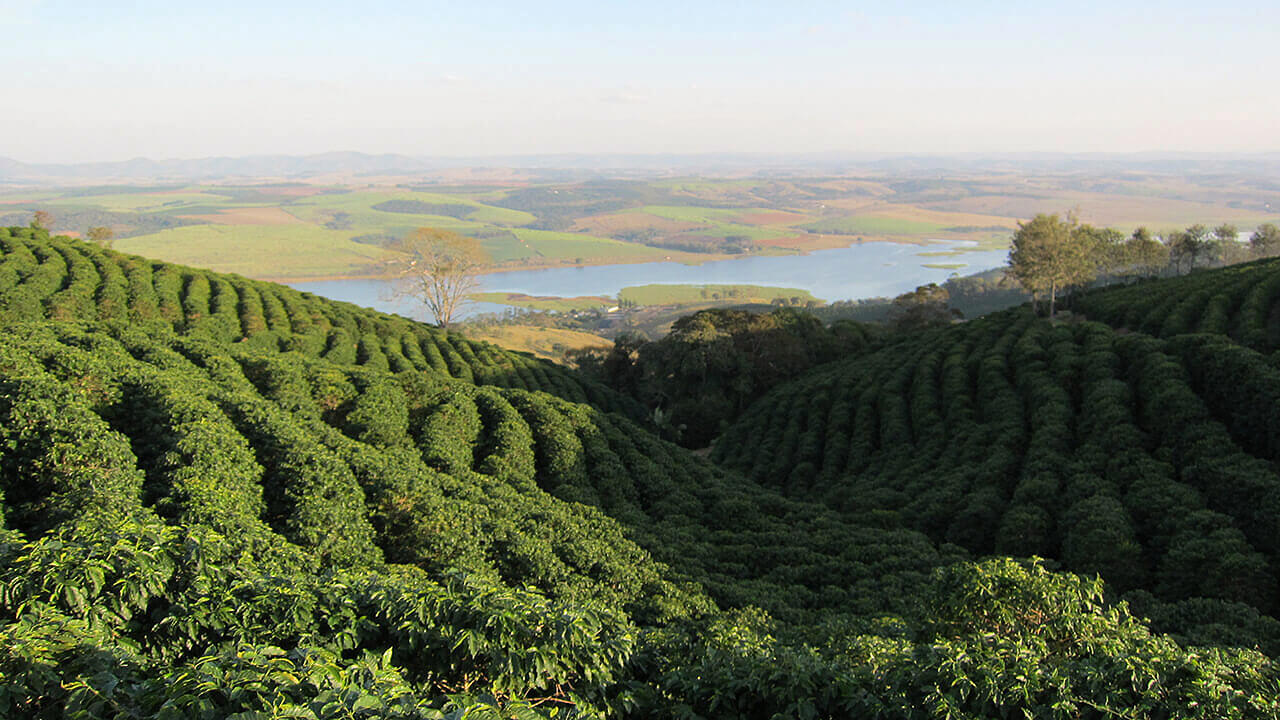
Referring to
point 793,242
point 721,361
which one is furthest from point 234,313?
point 793,242

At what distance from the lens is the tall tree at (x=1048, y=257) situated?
36844 millimetres

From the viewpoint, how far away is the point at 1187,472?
14914mm

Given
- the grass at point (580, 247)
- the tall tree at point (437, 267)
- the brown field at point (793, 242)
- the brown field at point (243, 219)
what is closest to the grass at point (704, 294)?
the grass at point (580, 247)

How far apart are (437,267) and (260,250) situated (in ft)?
402

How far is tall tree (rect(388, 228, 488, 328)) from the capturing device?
4778 cm

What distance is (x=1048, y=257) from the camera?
36.9 meters

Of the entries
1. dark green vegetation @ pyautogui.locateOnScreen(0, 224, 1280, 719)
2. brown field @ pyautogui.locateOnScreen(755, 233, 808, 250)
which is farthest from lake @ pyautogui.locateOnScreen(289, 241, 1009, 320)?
dark green vegetation @ pyautogui.locateOnScreen(0, 224, 1280, 719)

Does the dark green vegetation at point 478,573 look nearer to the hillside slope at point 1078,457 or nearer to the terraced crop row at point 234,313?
the hillside slope at point 1078,457

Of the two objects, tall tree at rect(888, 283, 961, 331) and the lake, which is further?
the lake

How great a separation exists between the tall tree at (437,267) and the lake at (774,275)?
60403mm

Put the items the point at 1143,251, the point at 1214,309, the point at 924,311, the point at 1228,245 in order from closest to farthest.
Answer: the point at 1214,309
the point at 924,311
the point at 1143,251
the point at 1228,245

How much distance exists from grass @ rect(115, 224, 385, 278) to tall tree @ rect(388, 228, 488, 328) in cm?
7122

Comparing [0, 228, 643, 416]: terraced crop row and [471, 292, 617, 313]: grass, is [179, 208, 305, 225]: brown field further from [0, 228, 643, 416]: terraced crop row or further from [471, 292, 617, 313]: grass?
[0, 228, 643, 416]: terraced crop row

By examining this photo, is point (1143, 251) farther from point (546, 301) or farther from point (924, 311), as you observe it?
point (546, 301)
